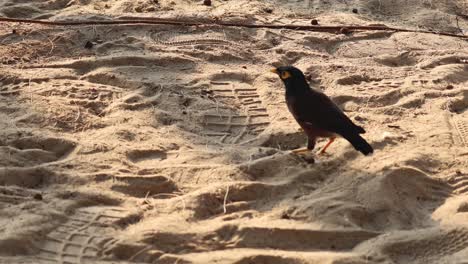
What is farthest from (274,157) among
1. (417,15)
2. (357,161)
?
(417,15)

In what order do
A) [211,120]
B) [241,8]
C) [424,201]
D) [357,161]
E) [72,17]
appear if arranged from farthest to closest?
[241,8]
[72,17]
[211,120]
[357,161]
[424,201]

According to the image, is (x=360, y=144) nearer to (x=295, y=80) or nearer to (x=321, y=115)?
(x=321, y=115)

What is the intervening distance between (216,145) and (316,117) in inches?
24.3

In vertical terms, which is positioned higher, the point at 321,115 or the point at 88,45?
the point at 88,45

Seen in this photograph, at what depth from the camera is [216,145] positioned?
3957 millimetres

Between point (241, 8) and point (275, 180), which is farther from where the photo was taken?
point (241, 8)

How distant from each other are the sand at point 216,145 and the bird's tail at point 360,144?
0.43 feet

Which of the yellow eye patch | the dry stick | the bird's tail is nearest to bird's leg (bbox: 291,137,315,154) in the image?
the bird's tail

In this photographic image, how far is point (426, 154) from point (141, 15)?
2.75 meters

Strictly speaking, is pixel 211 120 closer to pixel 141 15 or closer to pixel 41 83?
pixel 41 83

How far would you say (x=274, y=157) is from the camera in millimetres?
3797

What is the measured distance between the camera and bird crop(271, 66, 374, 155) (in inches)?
143

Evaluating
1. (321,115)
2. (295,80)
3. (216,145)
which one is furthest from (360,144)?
(216,145)

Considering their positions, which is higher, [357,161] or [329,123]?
[329,123]
